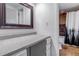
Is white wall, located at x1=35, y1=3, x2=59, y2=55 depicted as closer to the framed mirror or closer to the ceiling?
the framed mirror

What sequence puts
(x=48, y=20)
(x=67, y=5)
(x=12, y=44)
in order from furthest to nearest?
(x=48, y=20), (x=67, y=5), (x=12, y=44)

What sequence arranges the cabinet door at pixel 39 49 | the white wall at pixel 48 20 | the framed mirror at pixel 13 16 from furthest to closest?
1. the white wall at pixel 48 20
2. the cabinet door at pixel 39 49
3. the framed mirror at pixel 13 16

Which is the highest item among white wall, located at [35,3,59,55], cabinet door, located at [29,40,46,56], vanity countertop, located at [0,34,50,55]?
white wall, located at [35,3,59,55]

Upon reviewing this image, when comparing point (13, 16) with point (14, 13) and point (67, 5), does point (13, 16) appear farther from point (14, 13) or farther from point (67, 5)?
point (67, 5)

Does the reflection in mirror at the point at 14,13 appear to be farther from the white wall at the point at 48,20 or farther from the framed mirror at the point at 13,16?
the white wall at the point at 48,20

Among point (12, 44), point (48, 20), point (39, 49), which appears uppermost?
point (48, 20)

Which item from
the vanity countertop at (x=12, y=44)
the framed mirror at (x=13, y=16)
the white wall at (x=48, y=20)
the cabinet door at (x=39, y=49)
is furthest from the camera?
the white wall at (x=48, y=20)

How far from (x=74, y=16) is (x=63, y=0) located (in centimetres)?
58

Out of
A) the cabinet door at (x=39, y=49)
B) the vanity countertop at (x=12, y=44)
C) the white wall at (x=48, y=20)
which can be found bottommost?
the cabinet door at (x=39, y=49)

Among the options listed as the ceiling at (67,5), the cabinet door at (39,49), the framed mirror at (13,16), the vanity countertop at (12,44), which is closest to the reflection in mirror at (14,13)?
the framed mirror at (13,16)

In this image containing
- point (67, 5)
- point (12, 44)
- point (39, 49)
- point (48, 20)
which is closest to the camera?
point (12, 44)

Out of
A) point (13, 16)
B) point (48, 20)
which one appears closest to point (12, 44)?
point (13, 16)

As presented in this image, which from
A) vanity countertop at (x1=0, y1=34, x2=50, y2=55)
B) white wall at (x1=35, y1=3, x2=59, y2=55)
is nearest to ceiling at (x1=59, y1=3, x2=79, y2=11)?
white wall at (x1=35, y1=3, x2=59, y2=55)

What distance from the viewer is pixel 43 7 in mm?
2158
